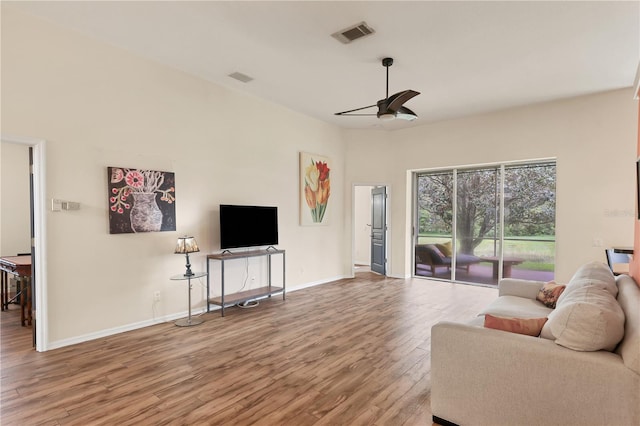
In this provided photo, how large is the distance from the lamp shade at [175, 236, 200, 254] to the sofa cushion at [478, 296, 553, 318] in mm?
3324

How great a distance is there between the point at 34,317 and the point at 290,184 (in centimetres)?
393

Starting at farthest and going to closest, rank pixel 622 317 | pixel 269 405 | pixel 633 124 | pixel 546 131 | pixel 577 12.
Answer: pixel 546 131
pixel 633 124
pixel 577 12
pixel 269 405
pixel 622 317

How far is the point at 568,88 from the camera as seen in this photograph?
4945 mm

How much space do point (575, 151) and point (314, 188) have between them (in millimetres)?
4430

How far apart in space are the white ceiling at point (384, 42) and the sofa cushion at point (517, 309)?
2.77 m

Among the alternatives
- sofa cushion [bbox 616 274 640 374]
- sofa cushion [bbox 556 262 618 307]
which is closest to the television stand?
sofa cushion [bbox 556 262 618 307]

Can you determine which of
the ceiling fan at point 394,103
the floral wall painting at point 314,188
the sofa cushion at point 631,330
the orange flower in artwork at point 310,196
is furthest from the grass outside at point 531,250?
the sofa cushion at point 631,330

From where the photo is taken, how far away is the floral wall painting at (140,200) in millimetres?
3838

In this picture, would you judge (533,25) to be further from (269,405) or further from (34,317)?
(34,317)

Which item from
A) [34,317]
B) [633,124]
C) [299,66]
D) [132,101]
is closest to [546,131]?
[633,124]

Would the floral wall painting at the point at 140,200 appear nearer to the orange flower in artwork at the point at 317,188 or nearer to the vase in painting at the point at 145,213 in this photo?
the vase in painting at the point at 145,213

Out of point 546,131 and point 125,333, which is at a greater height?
point 546,131

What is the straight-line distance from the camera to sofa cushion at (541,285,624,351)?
5.55ft

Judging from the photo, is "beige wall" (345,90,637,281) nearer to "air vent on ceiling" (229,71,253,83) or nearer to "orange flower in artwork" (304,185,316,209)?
"orange flower in artwork" (304,185,316,209)
